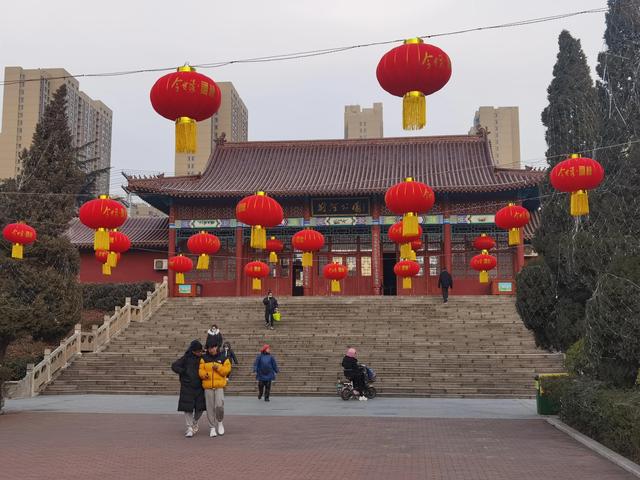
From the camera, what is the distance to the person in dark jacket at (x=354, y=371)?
11.9 m

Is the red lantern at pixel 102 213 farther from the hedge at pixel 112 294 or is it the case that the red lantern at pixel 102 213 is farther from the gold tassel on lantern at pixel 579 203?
the hedge at pixel 112 294

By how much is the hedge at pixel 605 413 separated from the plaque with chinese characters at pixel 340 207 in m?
16.5

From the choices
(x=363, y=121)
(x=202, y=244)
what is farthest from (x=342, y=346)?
(x=363, y=121)

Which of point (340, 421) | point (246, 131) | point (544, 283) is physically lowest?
point (340, 421)

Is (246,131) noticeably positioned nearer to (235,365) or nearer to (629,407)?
(235,365)

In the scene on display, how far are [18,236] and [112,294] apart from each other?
375 inches

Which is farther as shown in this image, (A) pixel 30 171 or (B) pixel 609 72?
(A) pixel 30 171

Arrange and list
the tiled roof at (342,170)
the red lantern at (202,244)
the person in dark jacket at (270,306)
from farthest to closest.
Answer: the tiled roof at (342,170), the person in dark jacket at (270,306), the red lantern at (202,244)

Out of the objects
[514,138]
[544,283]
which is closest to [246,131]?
[514,138]

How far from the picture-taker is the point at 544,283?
9.12 m

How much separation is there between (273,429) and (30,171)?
38.1 ft

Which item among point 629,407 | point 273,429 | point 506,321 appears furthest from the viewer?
point 506,321

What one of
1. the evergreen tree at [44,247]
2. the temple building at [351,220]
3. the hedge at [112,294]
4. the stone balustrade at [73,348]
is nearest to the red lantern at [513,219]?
the temple building at [351,220]

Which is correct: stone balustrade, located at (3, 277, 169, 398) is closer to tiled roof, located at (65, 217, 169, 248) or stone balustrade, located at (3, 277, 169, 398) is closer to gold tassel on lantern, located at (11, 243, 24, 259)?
gold tassel on lantern, located at (11, 243, 24, 259)
